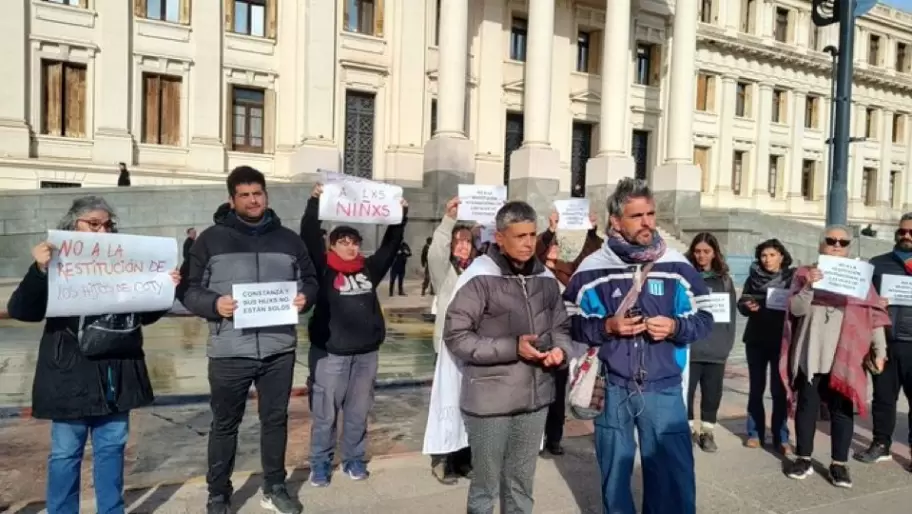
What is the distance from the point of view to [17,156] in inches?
799

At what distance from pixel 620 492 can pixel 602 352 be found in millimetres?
751

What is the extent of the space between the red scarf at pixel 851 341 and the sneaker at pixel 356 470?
3.31 metres

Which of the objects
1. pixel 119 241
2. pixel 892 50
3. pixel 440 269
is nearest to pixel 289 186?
pixel 440 269

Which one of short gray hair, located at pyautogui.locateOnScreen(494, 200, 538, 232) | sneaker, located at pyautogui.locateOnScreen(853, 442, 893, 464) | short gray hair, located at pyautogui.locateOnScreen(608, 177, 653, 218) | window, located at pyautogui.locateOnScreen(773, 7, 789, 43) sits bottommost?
sneaker, located at pyautogui.locateOnScreen(853, 442, 893, 464)

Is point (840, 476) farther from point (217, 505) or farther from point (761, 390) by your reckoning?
point (217, 505)

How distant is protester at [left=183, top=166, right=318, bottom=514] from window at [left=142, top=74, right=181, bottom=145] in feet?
68.2

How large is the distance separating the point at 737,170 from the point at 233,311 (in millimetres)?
37604

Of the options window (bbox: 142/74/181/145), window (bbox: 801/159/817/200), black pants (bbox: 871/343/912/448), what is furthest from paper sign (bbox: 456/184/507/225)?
window (bbox: 801/159/817/200)

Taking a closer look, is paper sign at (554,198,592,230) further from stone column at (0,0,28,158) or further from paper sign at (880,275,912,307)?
stone column at (0,0,28,158)

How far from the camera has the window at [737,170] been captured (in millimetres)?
37372

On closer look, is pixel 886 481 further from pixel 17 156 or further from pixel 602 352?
pixel 17 156

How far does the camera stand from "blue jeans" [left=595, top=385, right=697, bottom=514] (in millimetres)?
3768

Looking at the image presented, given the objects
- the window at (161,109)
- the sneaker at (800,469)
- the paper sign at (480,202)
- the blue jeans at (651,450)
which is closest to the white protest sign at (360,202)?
the paper sign at (480,202)

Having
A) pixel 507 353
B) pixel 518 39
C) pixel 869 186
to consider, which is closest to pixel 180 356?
pixel 507 353
